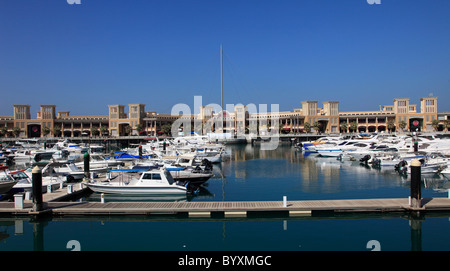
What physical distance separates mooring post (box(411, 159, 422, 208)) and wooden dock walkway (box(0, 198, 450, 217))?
35 cm

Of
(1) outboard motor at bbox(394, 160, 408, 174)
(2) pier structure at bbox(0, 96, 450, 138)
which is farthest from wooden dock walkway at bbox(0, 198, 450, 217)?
(2) pier structure at bbox(0, 96, 450, 138)

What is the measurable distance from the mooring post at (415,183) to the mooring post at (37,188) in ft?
63.6

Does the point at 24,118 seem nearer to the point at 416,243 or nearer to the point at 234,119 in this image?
the point at 234,119

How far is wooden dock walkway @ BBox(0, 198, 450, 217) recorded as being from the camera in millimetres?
18781

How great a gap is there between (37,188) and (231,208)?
10.3 metres

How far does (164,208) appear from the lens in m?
19.5

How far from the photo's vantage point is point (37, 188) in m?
18.6

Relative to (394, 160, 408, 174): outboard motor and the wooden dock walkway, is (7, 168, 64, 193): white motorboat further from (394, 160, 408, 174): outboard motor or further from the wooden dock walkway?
(394, 160, 408, 174): outboard motor

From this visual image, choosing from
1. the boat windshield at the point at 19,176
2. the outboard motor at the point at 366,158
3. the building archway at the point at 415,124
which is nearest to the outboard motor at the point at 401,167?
the outboard motor at the point at 366,158

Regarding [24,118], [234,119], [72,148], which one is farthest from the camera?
[234,119]

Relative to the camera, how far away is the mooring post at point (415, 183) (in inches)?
714

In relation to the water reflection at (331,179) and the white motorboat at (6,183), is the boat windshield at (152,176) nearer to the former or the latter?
the water reflection at (331,179)
